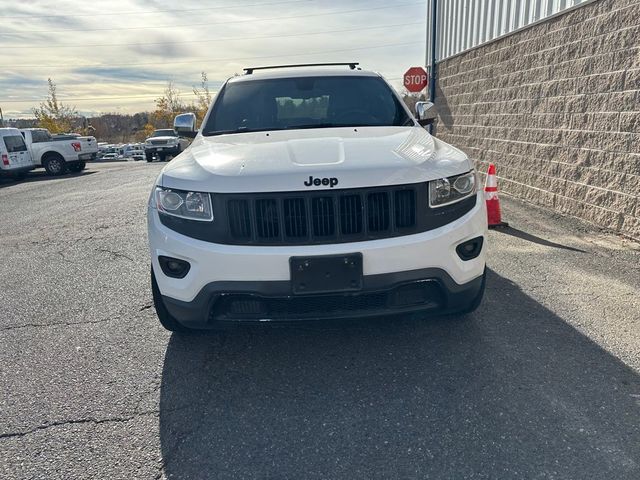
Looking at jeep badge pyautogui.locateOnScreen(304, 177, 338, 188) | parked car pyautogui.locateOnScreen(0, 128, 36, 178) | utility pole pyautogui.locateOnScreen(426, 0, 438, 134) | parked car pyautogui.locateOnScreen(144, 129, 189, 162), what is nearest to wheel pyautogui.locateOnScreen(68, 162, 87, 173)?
parked car pyautogui.locateOnScreen(0, 128, 36, 178)

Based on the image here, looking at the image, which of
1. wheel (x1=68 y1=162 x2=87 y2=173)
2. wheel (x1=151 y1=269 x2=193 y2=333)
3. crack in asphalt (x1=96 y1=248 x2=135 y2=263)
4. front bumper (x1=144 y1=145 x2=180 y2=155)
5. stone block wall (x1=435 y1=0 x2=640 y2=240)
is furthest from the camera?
front bumper (x1=144 y1=145 x2=180 y2=155)

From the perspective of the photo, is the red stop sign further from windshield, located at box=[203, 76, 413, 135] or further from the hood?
the hood

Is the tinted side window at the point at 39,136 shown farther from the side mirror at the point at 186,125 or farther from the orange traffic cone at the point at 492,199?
the orange traffic cone at the point at 492,199

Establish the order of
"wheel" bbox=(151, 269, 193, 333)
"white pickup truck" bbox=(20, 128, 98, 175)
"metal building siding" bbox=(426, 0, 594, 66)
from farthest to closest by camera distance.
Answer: "white pickup truck" bbox=(20, 128, 98, 175) → "metal building siding" bbox=(426, 0, 594, 66) → "wheel" bbox=(151, 269, 193, 333)

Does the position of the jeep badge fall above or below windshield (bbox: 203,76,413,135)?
below

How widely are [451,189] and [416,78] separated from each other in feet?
33.4

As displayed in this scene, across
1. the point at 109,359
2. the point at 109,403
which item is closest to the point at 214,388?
the point at 109,403

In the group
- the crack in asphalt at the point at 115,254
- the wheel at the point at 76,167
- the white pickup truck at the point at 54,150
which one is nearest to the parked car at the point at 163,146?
the wheel at the point at 76,167

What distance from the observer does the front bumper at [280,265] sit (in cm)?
243

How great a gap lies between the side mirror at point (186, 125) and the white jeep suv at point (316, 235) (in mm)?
1911

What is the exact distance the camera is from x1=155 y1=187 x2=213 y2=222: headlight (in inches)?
99.3

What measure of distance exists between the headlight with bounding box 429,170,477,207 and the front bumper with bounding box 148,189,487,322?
141 millimetres

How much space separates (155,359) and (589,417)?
2.50 m

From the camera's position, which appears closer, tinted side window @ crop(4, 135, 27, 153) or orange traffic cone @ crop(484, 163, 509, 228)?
orange traffic cone @ crop(484, 163, 509, 228)
